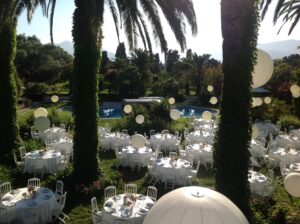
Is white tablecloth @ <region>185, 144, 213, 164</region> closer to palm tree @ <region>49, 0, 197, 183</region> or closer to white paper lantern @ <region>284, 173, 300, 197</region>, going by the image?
palm tree @ <region>49, 0, 197, 183</region>

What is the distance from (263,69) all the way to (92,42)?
5.97 metres

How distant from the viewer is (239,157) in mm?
7336

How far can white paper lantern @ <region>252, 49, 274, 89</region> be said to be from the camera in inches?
244

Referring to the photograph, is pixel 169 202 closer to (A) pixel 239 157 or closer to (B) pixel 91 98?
(A) pixel 239 157

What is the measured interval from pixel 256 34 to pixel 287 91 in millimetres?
20239

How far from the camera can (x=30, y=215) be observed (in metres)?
8.13

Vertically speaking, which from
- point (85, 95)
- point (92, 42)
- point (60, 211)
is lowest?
point (60, 211)

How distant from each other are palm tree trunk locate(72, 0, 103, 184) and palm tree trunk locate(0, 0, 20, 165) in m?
3.83

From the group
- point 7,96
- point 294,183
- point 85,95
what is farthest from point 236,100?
point 7,96

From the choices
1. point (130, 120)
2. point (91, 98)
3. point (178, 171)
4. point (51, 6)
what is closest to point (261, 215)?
point (178, 171)

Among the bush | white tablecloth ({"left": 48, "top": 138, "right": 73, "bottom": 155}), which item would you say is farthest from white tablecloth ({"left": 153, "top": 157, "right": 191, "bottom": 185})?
the bush

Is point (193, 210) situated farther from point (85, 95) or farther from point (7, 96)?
point (7, 96)

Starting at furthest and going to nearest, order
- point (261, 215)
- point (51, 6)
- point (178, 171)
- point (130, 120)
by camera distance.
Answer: point (130, 120), point (178, 171), point (51, 6), point (261, 215)

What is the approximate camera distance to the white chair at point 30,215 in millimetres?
8070
